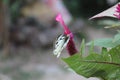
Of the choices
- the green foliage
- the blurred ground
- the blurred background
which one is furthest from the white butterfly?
the blurred background

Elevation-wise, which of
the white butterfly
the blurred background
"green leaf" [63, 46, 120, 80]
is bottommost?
the blurred background

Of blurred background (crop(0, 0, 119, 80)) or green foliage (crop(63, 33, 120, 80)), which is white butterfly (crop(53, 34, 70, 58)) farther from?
blurred background (crop(0, 0, 119, 80))

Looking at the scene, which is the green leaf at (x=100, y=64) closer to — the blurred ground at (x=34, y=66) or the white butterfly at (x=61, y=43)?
the white butterfly at (x=61, y=43)

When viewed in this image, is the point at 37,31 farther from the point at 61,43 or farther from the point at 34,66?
the point at 61,43

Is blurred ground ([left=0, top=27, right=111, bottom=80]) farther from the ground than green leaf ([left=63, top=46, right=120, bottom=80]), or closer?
closer

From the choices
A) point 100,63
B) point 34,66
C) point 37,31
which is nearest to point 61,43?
point 100,63

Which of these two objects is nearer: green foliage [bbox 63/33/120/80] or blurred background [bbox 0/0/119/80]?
green foliage [bbox 63/33/120/80]
